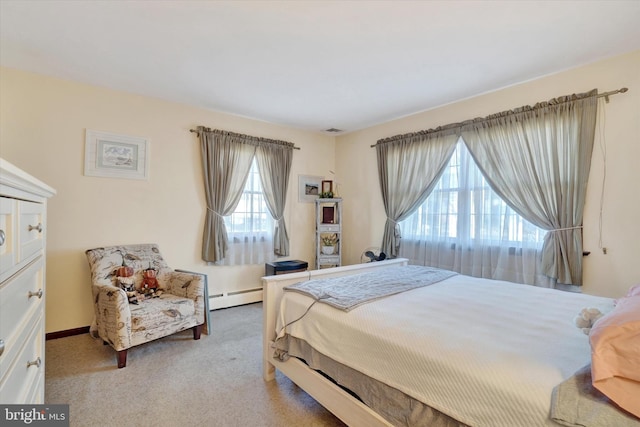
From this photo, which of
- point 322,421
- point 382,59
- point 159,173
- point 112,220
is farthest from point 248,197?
point 322,421

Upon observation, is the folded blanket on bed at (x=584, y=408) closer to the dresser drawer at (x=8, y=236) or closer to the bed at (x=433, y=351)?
the bed at (x=433, y=351)

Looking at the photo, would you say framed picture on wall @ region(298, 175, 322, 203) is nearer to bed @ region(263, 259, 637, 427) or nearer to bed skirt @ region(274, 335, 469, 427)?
bed @ region(263, 259, 637, 427)

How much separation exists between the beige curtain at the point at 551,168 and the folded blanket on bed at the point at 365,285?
1028 millimetres

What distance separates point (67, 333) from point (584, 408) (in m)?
3.86

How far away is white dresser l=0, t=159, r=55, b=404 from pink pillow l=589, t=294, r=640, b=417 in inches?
64.7

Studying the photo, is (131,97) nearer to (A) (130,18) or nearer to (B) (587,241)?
(A) (130,18)

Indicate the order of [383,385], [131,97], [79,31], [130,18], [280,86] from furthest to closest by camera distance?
[131,97]
[280,86]
[79,31]
[130,18]
[383,385]

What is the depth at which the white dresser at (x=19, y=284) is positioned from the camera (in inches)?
32.9

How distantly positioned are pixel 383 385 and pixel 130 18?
2.65m

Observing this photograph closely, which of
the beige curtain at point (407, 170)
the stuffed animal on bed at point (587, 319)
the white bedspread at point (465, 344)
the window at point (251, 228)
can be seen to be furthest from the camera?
the window at point (251, 228)

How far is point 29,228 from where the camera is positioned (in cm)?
114

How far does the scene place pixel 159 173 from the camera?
340 cm

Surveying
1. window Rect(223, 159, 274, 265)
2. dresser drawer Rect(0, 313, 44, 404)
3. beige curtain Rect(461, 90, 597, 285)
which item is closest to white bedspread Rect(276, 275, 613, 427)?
beige curtain Rect(461, 90, 597, 285)

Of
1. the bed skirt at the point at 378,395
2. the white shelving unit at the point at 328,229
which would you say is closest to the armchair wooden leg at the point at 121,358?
the bed skirt at the point at 378,395
